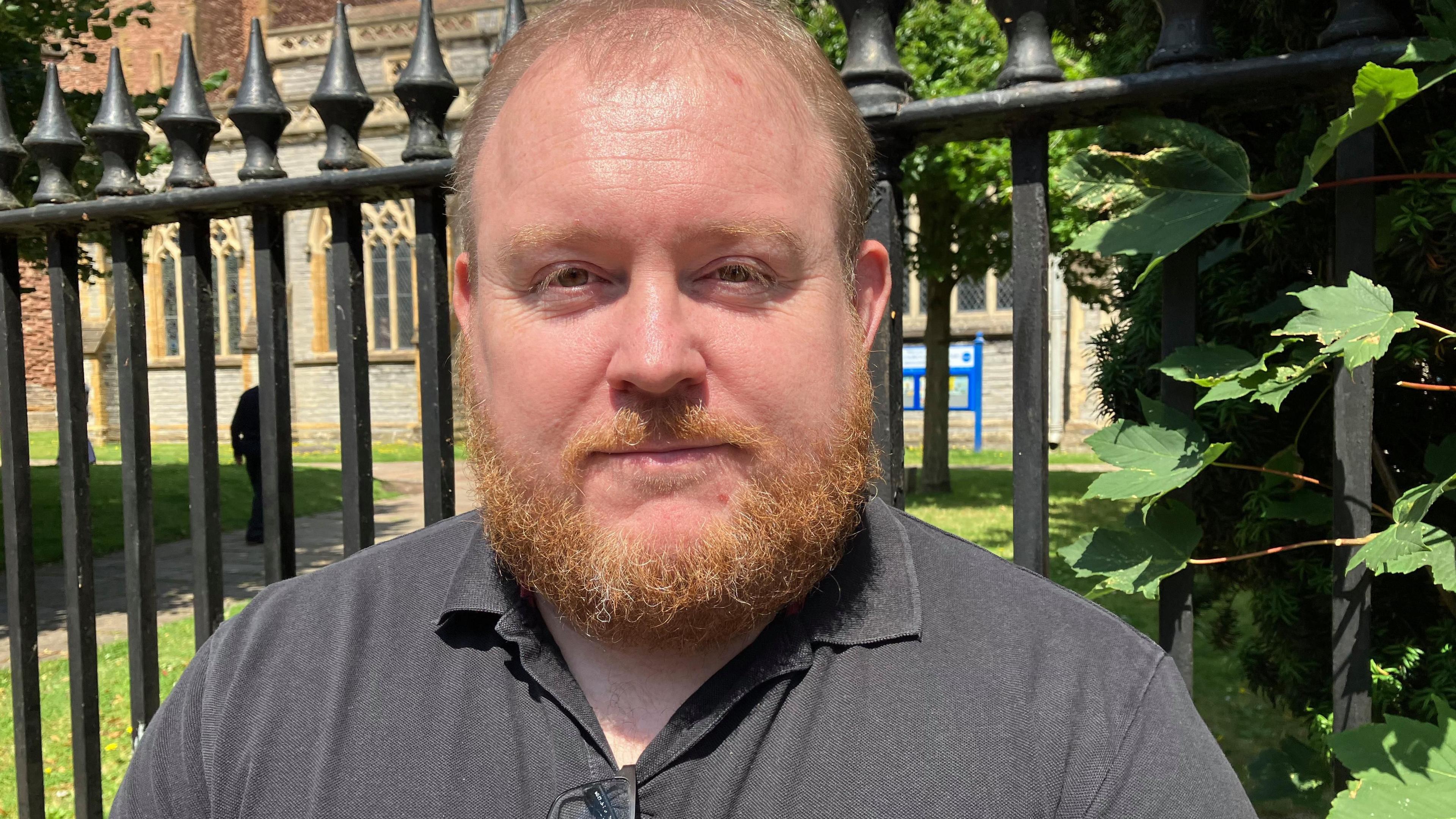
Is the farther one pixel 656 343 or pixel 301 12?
pixel 301 12

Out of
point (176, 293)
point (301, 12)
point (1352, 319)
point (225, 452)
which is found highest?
point (301, 12)

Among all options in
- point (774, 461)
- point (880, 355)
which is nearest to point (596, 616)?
point (774, 461)

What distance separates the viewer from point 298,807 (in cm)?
144

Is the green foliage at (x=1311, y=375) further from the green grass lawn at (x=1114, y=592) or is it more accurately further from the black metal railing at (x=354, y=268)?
the green grass lawn at (x=1114, y=592)

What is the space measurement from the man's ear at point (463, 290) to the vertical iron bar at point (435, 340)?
218 millimetres

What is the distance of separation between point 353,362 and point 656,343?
994mm

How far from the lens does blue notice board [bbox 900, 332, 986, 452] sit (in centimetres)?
1998

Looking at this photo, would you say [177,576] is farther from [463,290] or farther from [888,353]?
[888,353]

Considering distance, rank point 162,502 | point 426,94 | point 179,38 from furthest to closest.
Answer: point 179,38 < point 162,502 < point 426,94

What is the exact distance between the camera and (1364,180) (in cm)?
142

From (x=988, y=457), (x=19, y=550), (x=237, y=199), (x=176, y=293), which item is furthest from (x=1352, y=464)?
(x=176, y=293)

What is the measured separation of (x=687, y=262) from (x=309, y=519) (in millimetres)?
12362

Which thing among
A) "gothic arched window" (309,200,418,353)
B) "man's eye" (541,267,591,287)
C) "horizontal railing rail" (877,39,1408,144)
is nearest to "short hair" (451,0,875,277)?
"horizontal railing rail" (877,39,1408,144)

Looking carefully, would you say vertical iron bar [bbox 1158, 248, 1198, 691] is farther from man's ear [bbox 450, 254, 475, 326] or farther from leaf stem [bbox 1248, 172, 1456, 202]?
man's ear [bbox 450, 254, 475, 326]
